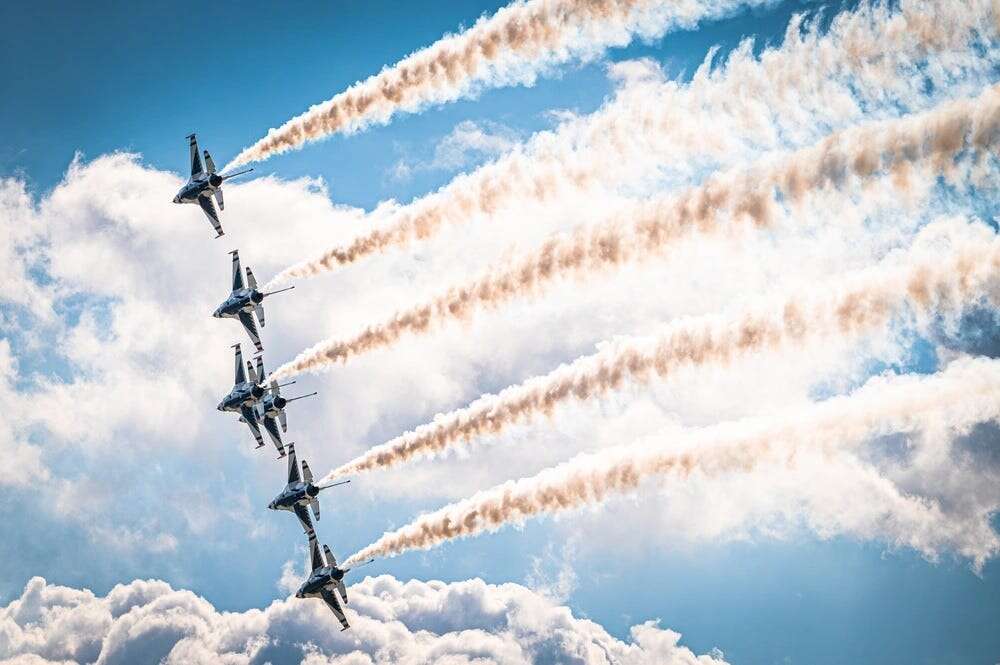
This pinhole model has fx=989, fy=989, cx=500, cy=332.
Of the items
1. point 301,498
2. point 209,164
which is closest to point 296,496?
point 301,498

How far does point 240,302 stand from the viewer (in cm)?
6675

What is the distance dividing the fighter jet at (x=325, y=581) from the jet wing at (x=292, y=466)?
392cm

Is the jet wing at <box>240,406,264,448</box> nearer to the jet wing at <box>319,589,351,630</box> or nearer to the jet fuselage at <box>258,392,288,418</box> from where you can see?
the jet fuselage at <box>258,392,288,418</box>

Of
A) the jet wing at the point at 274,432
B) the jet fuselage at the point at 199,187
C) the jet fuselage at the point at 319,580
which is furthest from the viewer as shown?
the jet wing at the point at 274,432

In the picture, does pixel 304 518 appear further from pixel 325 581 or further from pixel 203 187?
pixel 203 187

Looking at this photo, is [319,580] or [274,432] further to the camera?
[274,432]

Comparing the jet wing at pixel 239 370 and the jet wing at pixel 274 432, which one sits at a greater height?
the jet wing at pixel 239 370

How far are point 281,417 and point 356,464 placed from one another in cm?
1994

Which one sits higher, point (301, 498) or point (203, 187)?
point (203, 187)

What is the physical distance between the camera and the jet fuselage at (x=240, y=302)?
6669cm

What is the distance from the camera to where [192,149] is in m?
63.8

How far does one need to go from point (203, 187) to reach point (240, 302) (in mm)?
8272

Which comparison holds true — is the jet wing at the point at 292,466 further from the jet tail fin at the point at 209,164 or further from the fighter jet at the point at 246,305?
the jet tail fin at the point at 209,164


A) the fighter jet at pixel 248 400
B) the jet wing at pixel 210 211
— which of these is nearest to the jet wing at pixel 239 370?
the fighter jet at pixel 248 400
